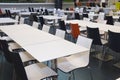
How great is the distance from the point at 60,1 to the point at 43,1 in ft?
4.46

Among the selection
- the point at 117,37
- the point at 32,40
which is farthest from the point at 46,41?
the point at 117,37

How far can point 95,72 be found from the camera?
363cm

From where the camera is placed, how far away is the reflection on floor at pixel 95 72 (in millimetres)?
3408

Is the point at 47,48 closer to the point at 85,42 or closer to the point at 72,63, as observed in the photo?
the point at 72,63

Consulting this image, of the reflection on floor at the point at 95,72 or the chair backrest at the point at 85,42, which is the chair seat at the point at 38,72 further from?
the reflection on floor at the point at 95,72

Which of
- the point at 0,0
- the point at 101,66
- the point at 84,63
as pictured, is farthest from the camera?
the point at 0,0

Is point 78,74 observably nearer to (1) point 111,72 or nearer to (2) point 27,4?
(1) point 111,72

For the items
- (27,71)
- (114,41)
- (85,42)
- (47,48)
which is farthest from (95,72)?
(27,71)

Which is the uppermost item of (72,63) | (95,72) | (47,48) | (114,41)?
(47,48)

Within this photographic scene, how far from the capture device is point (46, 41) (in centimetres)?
299

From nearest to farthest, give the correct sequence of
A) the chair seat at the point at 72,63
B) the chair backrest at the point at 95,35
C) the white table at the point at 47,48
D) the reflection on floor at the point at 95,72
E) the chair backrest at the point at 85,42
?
the white table at the point at 47,48, the chair seat at the point at 72,63, the chair backrest at the point at 85,42, the reflection on floor at the point at 95,72, the chair backrest at the point at 95,35

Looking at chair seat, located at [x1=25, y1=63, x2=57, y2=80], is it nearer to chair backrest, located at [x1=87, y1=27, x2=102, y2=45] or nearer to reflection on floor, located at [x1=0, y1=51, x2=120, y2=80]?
reflection on floor, located at [x1=0, y1=51, x2=120, y2=80]

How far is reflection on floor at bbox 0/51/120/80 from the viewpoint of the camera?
11.2 feet

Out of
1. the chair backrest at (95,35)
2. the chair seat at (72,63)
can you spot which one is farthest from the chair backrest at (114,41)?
the chair seat at (72,63)
